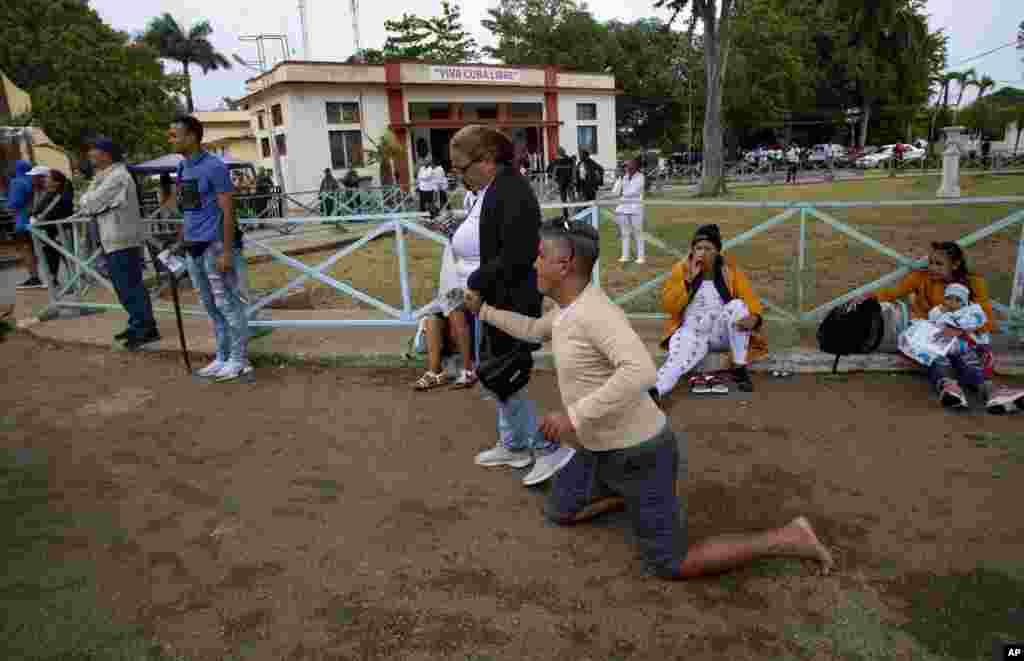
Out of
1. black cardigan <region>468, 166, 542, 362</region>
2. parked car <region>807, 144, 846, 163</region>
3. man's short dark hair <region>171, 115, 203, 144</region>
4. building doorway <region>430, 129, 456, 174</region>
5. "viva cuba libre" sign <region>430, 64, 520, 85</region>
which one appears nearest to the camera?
black cardigan <region>468, 166, 542, 362</region>

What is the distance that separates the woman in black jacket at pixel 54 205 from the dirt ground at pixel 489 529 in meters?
3.82

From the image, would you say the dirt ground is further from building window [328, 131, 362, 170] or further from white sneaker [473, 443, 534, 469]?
building window [328, 131, 362, 170]

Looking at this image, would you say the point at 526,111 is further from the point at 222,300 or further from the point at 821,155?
the point at 222,300

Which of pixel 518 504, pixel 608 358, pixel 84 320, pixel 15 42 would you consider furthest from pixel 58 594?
pixel 15 42

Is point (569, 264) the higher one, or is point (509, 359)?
point (569, 264)

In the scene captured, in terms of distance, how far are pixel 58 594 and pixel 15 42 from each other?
36.9 m

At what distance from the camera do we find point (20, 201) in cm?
806

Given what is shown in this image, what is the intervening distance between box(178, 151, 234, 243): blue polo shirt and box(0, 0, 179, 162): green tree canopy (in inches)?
1147

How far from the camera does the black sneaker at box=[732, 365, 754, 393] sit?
4.54 metres

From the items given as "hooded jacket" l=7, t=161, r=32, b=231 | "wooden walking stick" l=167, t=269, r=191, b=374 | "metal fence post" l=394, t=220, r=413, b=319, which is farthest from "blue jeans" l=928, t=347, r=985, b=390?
"hooded jacket" l=7, t=161, r=32, b=231

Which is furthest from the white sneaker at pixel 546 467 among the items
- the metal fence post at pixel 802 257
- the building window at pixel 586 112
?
the building window at pixel 586 112

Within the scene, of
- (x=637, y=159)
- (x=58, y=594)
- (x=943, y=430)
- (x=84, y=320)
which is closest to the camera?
(x=58, y=594)

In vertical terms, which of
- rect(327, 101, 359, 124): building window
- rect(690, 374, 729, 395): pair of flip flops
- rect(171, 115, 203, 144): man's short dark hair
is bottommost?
rect(690, 374, 729, 395): pair of flip flops

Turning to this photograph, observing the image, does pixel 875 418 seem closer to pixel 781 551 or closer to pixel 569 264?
pixel 781 551
